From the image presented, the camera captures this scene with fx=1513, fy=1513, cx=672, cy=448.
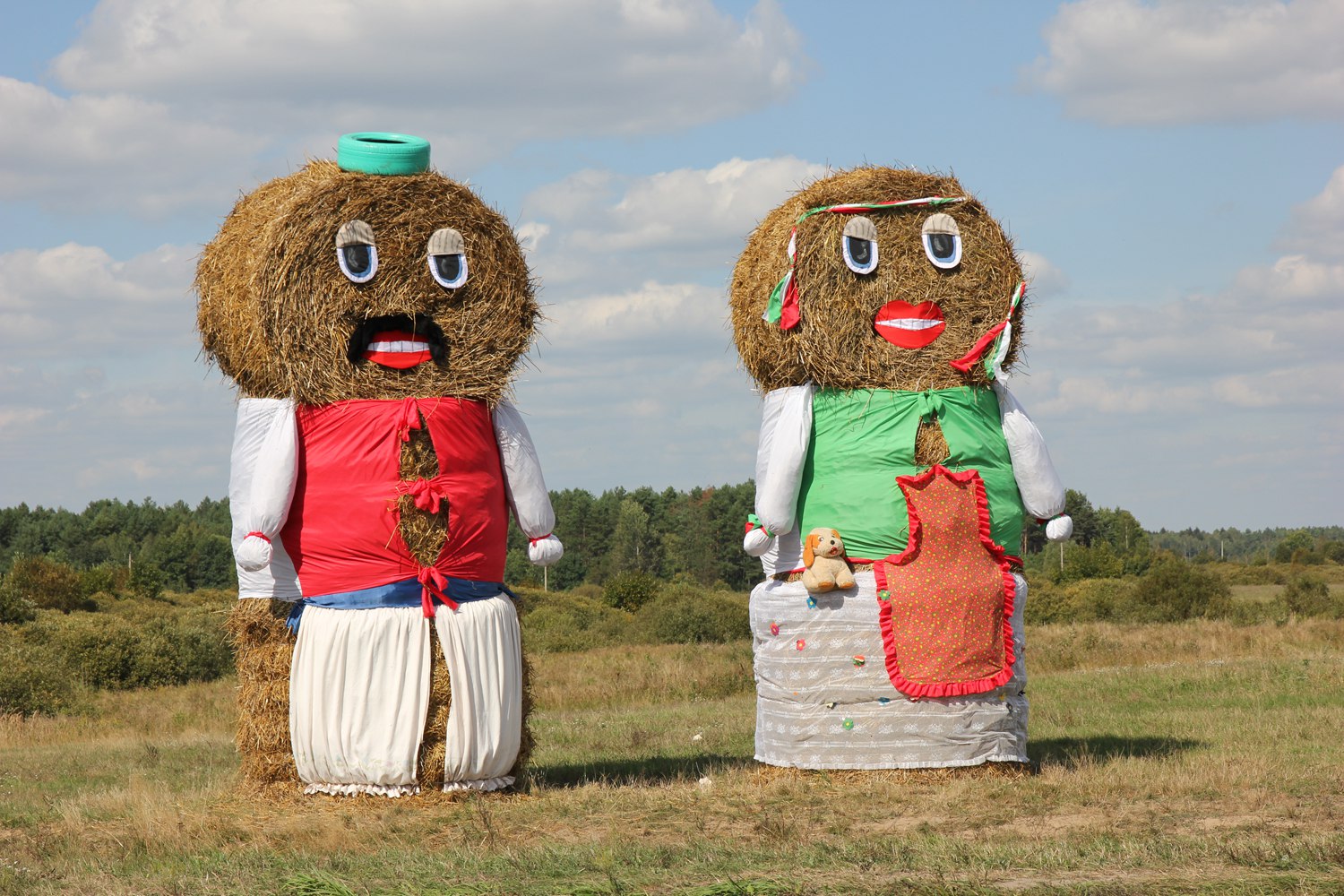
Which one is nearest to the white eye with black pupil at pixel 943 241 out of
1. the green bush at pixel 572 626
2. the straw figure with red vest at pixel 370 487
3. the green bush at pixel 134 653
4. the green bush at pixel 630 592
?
the straw figure with red vest at pixel 370 487

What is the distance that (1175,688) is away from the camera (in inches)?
658

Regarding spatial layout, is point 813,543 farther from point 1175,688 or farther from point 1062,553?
point 1062,553

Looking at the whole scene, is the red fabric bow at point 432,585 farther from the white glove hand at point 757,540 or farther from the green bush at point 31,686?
the green bush at point 31,686

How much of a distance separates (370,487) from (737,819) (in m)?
3.32

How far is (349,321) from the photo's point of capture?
34.2 feet

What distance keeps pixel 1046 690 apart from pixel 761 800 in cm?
821

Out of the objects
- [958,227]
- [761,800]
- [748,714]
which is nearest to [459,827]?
[761,800]

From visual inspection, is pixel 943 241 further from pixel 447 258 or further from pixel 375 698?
pixel 375 698

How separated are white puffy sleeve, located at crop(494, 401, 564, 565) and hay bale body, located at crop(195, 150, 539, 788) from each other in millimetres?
265

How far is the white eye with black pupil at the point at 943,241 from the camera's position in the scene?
11.1 metres

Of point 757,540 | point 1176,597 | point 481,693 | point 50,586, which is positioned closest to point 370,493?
point 481,693

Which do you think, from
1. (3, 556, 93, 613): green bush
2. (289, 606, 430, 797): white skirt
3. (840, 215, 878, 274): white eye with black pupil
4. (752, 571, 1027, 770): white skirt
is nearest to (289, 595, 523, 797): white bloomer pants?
(289, 606, 430, 797): white skirt

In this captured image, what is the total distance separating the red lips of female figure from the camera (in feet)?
34.7

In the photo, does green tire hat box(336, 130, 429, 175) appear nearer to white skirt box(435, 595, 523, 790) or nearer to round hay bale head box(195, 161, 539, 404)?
round hay bale head box(195, 161, 539, 404)
